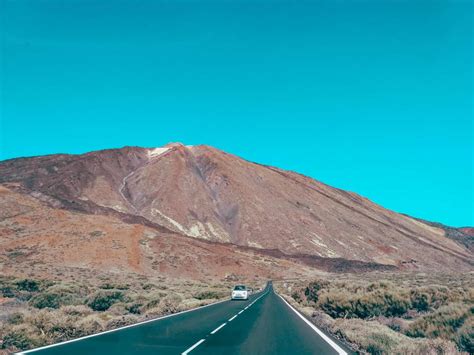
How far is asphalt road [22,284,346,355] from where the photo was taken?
39.2 feet

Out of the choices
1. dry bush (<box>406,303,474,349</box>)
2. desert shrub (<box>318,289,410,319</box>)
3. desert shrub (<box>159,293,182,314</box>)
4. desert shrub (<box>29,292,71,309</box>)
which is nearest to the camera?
dry bush (<box>406,303,474,349</box>)

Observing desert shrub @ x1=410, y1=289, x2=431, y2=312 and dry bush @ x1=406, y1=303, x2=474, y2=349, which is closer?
dry bush @ x1=406, y1=303, x2=474, y2=349

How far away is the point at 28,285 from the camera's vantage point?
38094 mm

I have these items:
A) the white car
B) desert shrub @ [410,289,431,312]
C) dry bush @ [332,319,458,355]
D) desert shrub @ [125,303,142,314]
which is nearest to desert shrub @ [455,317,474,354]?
dry bush @ [332,319,458,355]

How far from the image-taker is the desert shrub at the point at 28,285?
37.6 metres

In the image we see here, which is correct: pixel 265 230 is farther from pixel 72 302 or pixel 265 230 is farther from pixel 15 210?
pixel 72 302

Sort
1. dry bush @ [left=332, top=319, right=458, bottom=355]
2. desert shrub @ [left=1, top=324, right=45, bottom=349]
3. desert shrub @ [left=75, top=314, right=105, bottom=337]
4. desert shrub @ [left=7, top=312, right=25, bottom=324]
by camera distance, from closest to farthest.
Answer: dry bush @ [left=332, top=319, right=458, bottom=355] < desert shrub @ [left=1, top=324, right=45, bottom=349] < desert shrub @ [left=75, top=314, right=105, bottom=337] < desert shrub @ [left=7, top=312, right=25, bottom=324]

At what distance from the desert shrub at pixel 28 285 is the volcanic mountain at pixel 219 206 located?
5544 cm

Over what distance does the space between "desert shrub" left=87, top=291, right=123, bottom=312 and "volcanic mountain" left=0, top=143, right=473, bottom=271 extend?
65046 mm

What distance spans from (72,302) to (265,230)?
3974 inches

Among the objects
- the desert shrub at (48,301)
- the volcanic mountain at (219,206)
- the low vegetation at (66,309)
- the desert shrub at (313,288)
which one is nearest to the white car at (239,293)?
the low vegetation at (66,309)

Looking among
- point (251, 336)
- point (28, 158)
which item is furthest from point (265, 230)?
point (251, 336)

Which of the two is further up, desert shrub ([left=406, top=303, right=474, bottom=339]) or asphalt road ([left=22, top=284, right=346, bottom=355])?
desert shrub ([left=406, top=303, right=474, bottom=339])

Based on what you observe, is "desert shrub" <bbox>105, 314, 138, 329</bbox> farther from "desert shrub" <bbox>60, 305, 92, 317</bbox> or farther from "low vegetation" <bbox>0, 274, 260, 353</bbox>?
"desert shrub" <bbox>60, 305, 92, 317</bbox>
